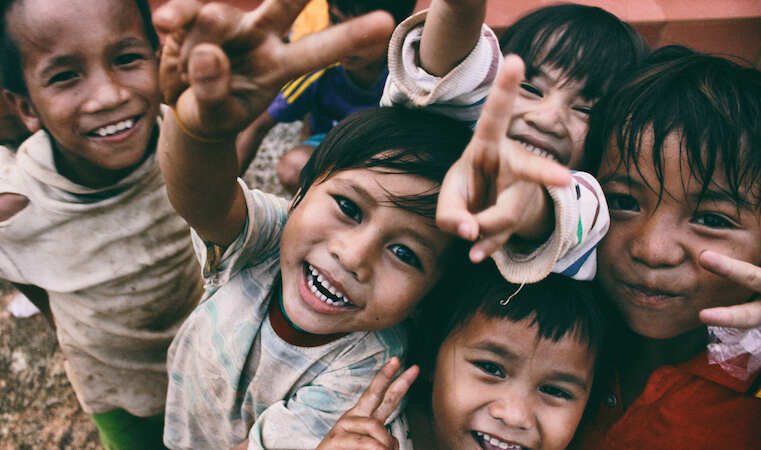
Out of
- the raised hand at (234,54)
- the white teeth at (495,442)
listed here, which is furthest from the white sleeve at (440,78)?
the white teeth at (495,442)

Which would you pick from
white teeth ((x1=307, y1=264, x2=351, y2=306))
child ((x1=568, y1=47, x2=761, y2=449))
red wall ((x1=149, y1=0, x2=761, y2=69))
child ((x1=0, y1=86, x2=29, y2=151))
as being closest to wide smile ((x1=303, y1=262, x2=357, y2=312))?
white teeth ((x1=307, y1=264, x2=351, y2=306))

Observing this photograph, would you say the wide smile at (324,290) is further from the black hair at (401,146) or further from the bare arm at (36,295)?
the bare arm at (36,295)

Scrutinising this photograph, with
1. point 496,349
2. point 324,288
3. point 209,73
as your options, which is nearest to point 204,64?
point 209,73

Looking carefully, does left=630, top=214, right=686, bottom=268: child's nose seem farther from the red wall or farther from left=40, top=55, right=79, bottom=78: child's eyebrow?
the red wall

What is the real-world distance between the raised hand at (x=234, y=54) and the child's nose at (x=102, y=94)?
1.82 feet

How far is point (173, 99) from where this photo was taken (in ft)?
2.51

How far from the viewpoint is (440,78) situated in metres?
1.03

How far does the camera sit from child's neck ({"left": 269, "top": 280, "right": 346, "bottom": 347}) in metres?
1.13

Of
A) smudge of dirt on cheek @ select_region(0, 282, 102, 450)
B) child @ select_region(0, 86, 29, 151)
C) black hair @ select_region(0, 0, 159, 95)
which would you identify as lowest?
smudge of dirt on cheek @ select_region(0, 282, 102, 450)

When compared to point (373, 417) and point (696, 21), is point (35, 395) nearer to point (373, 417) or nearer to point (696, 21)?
point (373, 417)

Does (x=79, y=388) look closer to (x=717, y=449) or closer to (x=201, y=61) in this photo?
(x=201, y=61)

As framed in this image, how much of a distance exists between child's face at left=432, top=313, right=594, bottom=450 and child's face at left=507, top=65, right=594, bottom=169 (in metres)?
0.44

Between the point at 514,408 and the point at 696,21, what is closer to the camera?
the point at 514,408

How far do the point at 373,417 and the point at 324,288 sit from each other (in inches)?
10.9
